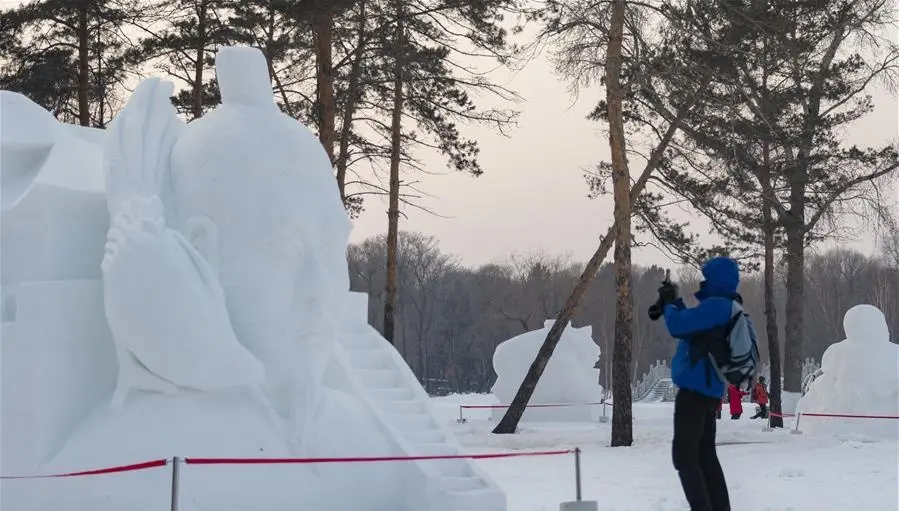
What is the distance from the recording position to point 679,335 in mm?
6289

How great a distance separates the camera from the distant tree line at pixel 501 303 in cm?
5638

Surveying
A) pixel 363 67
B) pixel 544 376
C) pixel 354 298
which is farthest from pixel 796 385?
pixel 354 298

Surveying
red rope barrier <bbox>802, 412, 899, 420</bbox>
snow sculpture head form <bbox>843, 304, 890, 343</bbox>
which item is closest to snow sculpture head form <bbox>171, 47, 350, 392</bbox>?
red rope barrier <bbox>802, 412, 899, 420</bbox>

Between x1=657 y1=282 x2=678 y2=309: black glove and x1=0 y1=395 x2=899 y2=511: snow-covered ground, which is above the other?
x1=657 y1=282 x2=678 y2=309: black glove

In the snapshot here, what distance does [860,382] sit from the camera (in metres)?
16.6

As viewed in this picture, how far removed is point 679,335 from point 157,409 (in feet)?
11.3

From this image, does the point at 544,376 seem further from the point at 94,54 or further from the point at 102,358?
the point at 102,358

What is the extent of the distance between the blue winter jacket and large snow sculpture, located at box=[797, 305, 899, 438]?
10795 mm

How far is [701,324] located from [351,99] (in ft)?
44.9

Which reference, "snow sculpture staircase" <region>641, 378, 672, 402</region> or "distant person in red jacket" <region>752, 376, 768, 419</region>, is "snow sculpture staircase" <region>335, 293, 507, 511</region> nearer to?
"distant person in red jacket" <region>752, 376, 768, 419</region>

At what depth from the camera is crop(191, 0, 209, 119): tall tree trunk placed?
776 inches

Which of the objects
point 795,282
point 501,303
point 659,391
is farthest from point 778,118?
Result: point 501,303

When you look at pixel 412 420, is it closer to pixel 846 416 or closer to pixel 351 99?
pixel 846 416

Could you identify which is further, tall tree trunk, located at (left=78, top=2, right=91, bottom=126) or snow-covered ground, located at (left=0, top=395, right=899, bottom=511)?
tall tree trunk, located at (left=78, top=2, right=91, bottom=126)
